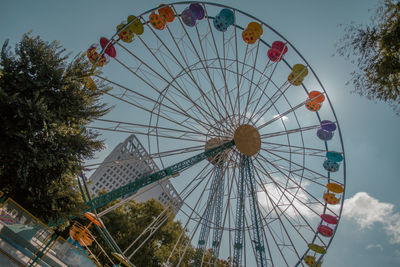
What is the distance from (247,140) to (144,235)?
1361 centimetres

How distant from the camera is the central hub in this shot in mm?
13344

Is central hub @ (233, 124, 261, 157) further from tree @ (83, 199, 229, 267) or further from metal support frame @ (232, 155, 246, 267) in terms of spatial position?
tree @ (83, 199, 229, 267)

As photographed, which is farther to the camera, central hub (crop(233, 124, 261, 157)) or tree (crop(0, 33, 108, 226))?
central hub (crop(233, 124, 261, 157))

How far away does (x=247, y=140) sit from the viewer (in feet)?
44.2

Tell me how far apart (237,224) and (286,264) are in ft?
10.7

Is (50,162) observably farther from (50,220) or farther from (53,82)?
(50,220)

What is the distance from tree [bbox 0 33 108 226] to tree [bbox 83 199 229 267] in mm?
12698

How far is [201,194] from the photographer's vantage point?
13773mm

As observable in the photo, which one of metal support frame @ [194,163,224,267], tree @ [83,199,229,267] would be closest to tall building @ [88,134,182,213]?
tree @ [83,199,229,267]

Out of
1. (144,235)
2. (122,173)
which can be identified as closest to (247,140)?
(144,235)

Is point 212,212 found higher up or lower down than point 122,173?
lower down

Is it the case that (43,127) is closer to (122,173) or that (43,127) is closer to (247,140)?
(247,140)

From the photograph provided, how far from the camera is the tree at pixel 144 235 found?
19.3 m

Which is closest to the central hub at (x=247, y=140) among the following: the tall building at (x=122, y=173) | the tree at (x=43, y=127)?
the tree at (x=43, y=127)
